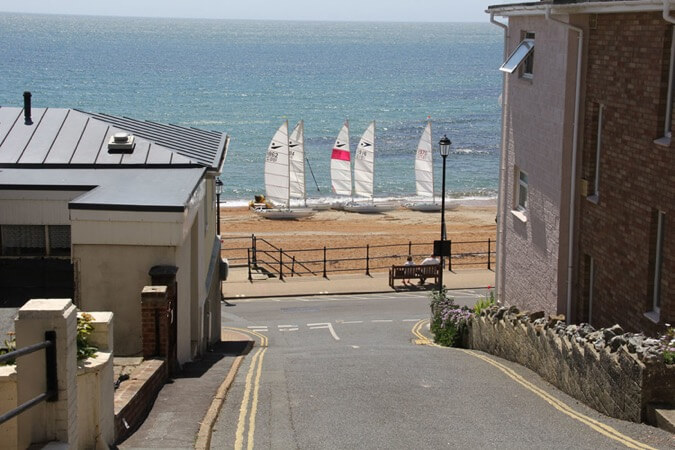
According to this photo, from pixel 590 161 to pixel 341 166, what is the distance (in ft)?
158

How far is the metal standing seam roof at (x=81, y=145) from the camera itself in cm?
1916

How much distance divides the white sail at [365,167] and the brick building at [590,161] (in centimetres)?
4225

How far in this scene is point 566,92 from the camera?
727 inches

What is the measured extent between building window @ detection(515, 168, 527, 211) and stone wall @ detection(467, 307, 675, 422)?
5.18 metres

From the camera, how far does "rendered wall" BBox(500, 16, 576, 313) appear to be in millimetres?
18781

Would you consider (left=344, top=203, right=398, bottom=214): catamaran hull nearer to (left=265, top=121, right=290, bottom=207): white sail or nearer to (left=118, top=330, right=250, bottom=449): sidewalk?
(left=265, top=121, right=290, bottom=207): white sail

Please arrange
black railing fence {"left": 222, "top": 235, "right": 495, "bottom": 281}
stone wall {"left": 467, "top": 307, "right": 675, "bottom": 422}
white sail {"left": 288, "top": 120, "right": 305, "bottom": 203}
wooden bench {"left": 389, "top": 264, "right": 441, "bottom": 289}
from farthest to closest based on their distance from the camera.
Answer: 1. white sail {"left": 288, "top": 120, "right": 305, "bottom": 203}
2. black railing fence {"left": 222, "top": 235, "right": 495, "bottom": 281}
3. wooden bench {"left": 389, "top": 264, "right": 441, "bottom": 289}
4. stone wall {"left": 467, "top": 307, "right": 675, "bottom": 422}

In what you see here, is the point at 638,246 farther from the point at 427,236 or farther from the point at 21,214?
the point at 427,236

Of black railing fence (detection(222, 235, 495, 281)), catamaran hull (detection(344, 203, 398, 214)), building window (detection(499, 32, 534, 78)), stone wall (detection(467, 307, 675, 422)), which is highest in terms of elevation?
building window (detection(499, 32, 534, 78))

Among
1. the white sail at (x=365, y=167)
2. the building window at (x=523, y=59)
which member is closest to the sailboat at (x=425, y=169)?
the white sail at (x=365, y=167)

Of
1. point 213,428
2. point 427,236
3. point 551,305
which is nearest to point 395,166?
point 427,236

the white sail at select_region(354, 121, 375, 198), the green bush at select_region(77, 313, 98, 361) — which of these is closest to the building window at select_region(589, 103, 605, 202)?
the green bush at select_region(77, 313, 98, 361)

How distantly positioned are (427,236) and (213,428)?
3876cm

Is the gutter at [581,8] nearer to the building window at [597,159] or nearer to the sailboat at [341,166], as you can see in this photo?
the building window at [597,159]
